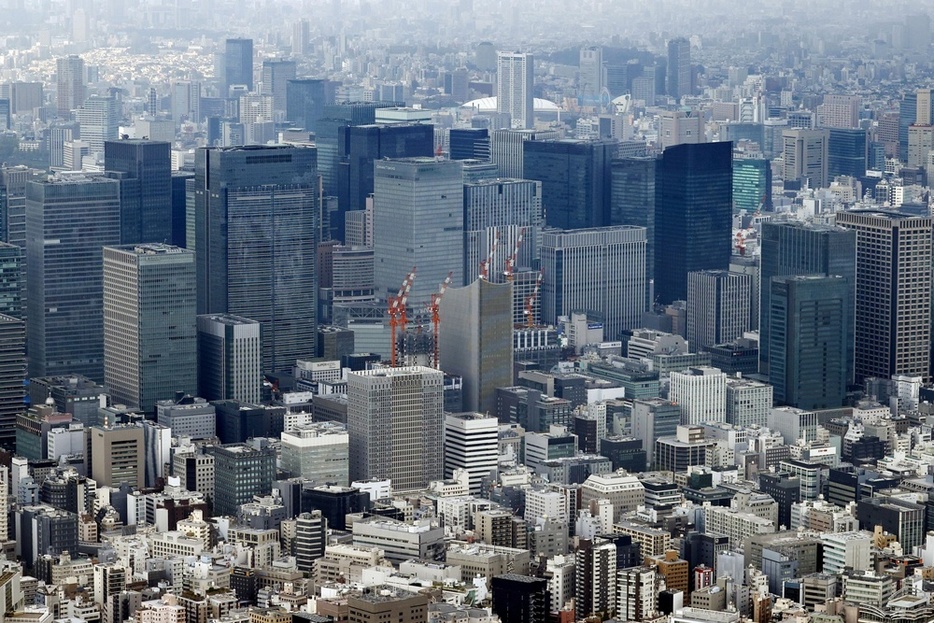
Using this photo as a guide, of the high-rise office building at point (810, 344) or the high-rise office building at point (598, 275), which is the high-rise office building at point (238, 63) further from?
the high-rise office building at point (810, 344)

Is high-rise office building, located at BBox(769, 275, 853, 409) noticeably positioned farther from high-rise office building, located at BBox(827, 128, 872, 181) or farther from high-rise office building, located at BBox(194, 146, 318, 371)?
high-rise office building, located at BBox(827, 128, 872, 181)

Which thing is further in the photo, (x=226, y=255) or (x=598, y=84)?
(x=598, y=84)

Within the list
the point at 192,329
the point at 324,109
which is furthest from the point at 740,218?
the point at 192,329

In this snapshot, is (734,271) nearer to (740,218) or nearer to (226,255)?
(740,218)

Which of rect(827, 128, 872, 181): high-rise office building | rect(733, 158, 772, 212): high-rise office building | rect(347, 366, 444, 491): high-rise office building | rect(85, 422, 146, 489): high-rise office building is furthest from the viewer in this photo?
rect(827, 128, 872, 181): high-rise office building

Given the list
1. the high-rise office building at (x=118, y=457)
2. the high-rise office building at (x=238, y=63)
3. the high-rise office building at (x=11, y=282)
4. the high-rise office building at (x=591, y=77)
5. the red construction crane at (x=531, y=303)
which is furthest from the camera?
the high-rise office building at (x=591, y=77)

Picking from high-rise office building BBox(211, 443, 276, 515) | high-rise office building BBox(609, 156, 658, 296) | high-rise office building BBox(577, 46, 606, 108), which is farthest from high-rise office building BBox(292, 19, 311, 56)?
high-rise office building BBox(211, 443, 276, 515)

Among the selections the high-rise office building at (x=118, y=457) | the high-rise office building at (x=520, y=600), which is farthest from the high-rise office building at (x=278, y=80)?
the high-rise office building at (x=520, y=600)
